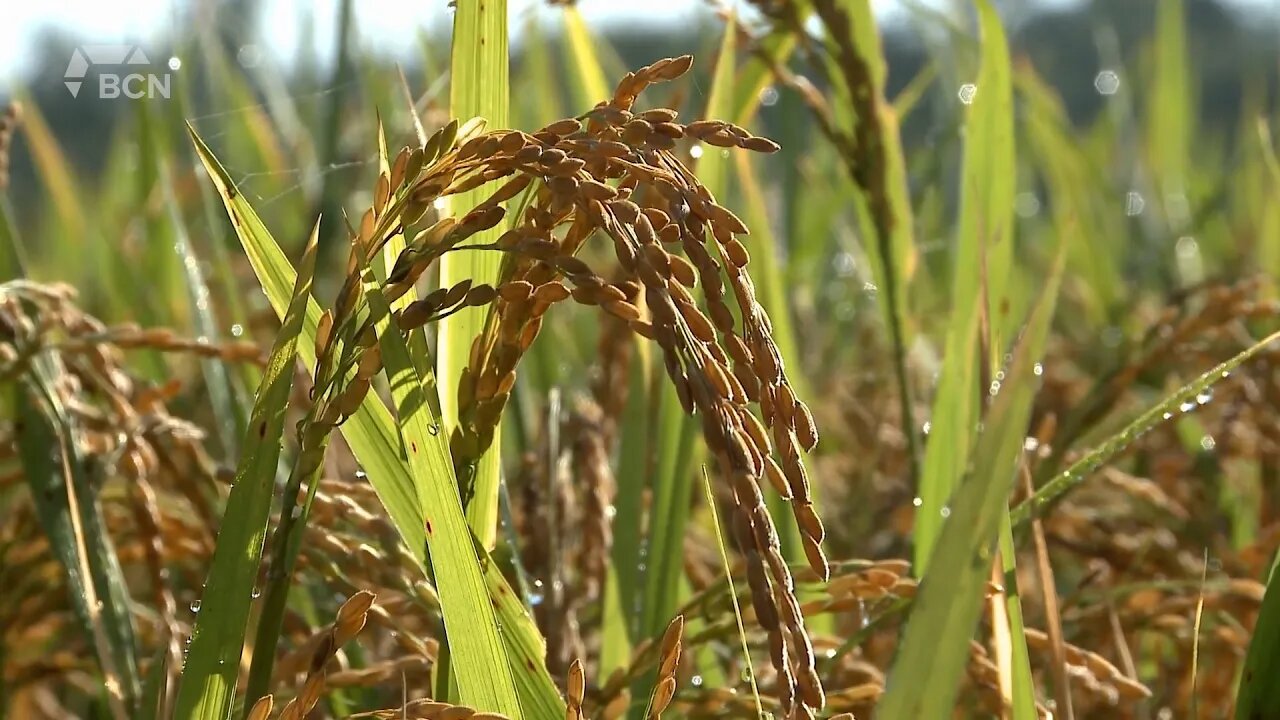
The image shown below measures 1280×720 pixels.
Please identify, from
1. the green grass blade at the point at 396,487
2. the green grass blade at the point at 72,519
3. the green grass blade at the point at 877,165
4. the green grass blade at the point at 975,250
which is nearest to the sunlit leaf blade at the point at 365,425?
the green grass blade at the point at 396,487

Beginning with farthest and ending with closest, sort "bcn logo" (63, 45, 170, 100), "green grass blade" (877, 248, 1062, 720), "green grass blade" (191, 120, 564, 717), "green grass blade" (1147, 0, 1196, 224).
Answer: "green grass blade" (1147, 0, 1196, 224) < "bcn logo" (63, 45, 170, 100) < "green grass blade" (191, 120, 564, 717) < "green grass blade" (877, 248, 1062, 720)

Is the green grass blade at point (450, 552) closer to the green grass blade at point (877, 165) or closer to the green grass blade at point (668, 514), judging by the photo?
the green grass blade at point (668, 514)

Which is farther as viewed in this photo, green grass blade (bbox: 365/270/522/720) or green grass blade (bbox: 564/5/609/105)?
green grass blade (bbox: 564/5/609/105)

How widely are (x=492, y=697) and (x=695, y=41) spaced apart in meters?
2.14

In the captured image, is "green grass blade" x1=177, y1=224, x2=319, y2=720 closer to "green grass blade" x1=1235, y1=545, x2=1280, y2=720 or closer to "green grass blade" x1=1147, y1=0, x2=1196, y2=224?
"green grass blade" x1=1235, y1=545, x2=1280, y2=720

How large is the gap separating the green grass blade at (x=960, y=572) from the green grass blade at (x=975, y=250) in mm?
363

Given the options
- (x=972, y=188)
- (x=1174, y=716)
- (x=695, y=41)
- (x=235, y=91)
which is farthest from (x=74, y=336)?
(x=695, y=41)

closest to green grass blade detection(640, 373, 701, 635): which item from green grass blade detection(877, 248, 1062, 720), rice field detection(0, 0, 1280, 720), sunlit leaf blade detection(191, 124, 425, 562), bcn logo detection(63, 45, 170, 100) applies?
rice field detection(0, 0, 1280, 720)

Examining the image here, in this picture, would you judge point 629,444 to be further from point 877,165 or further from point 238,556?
point 238,556

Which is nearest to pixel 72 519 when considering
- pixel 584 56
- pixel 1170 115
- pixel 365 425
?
pixel 365 425

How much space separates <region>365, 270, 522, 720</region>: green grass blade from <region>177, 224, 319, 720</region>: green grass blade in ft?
0.14

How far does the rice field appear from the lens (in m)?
0.47

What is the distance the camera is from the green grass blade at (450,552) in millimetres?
534

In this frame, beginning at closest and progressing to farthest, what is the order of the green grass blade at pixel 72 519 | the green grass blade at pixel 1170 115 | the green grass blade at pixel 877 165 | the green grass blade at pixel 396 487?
the green grass blade at pixel 396 487, the green grass blade at pixel 72 519, the green grass blade at pixel 877 165, the green grass blade at pixel 1170 115
